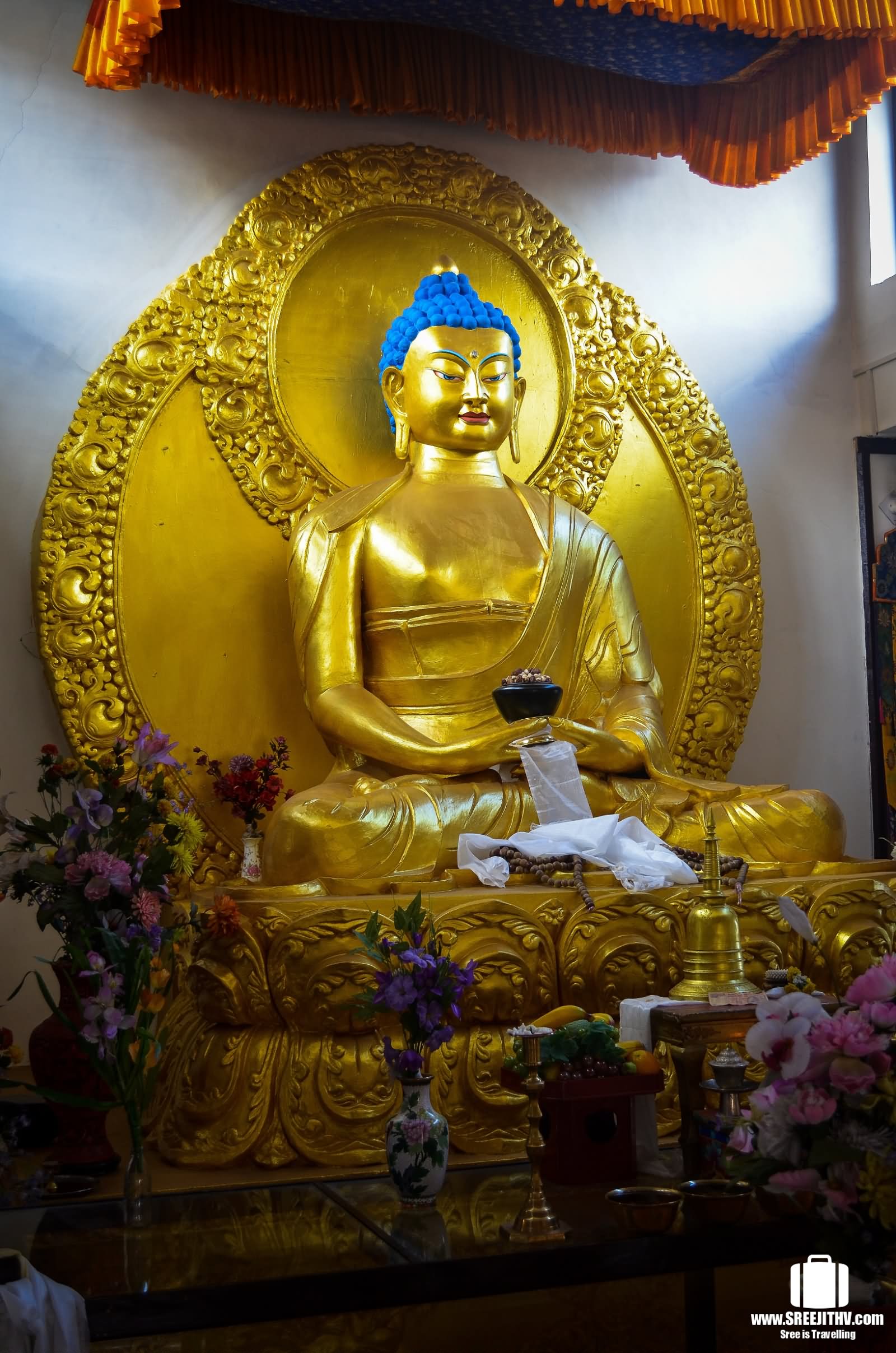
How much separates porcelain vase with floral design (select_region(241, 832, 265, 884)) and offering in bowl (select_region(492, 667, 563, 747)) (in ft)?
3.04

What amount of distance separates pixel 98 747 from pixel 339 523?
1.10 meters

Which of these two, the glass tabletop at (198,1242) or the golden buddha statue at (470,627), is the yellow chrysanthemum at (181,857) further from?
the golden buddha statue at (470,627)

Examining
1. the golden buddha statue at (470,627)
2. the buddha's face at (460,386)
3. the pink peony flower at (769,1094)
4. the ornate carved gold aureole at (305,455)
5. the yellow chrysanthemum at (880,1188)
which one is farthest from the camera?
the buddha's face at (460,386)

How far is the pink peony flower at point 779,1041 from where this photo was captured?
2.30 m

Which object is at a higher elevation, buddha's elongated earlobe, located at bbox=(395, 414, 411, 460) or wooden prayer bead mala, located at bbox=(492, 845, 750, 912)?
buddha's elongated earlobe, located at bbox=(395, 414, 411, 460)

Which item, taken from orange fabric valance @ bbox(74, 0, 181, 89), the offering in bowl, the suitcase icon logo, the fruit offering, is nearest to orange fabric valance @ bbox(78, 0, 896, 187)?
orange fabric valance @ bbox(74, 0, 181, 89)

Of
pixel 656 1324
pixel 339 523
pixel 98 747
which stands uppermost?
pixel 339 523

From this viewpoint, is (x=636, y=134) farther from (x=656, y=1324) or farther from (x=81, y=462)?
(x=656, y=1324)

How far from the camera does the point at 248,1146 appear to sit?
3.81 metres

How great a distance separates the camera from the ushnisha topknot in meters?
5.46

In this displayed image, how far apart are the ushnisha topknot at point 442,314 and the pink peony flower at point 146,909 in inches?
111

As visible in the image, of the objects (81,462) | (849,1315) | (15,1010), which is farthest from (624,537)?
(849,1315)

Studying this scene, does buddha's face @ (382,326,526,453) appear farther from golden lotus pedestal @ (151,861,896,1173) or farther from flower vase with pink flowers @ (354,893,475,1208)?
flower vase with pink flowers @ (354,893,475,1208)

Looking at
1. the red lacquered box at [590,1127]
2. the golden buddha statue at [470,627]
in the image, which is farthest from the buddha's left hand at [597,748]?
the red lacquered box at [590,1127]
